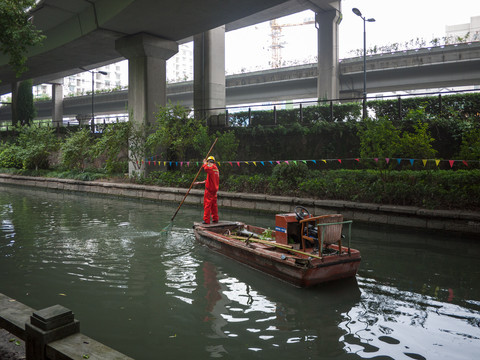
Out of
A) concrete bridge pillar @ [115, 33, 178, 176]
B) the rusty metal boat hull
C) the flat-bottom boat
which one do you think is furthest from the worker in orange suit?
concrete bridge pillar @ [115, 33, 178, 176]

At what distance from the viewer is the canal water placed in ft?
16.0

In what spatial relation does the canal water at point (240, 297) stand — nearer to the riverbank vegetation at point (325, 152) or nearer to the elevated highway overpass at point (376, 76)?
the riverbank vegetation at point (325, 152)

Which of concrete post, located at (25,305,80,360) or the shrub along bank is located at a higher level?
the shrub along bank

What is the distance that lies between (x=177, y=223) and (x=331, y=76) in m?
22.5

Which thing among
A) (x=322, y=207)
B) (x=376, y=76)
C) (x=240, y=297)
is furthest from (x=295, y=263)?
(x=376, y=76)

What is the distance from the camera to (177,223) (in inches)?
508

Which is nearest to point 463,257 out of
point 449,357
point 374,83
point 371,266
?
point 371,266

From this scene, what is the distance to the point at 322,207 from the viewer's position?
13.0m

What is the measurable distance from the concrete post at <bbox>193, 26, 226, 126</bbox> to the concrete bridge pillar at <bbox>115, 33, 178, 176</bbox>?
2.37 metres

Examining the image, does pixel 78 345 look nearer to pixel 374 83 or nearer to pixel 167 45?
pixel 167 45

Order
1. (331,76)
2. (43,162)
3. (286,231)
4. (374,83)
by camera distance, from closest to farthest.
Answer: (286,231) < (43,162) < (331,76) < (374,83)

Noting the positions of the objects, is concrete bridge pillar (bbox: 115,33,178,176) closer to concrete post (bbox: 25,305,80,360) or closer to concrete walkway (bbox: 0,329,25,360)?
concrete walkway (bbox: 0,329,25,360)

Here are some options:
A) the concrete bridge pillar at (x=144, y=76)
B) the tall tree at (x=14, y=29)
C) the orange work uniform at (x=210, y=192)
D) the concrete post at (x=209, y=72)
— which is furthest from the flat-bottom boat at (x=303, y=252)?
the concrete post at (x=209, y=72)

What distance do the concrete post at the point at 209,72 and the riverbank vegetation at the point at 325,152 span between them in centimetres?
165
